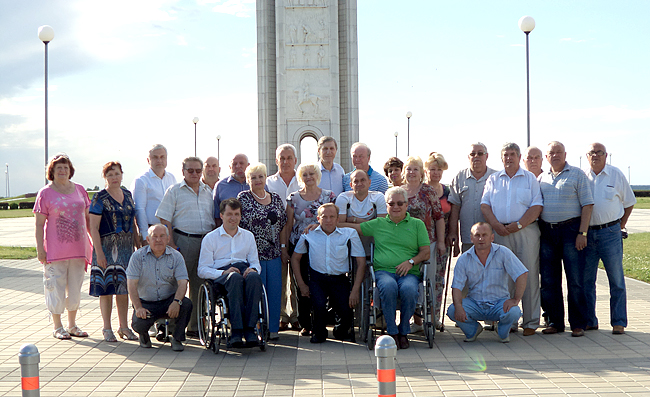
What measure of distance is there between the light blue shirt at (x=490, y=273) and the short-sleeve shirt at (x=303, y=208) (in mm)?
1589

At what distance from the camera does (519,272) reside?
6.50 m

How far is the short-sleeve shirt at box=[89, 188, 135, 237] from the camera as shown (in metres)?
6.73

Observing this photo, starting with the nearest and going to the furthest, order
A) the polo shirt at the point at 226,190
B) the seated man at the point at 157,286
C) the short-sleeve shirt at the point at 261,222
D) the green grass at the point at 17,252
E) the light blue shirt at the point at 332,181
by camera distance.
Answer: the seated man at the point at 157,286, the short-sleeve shirt at the point at 261,222, the polo shirt at the point at 226,190, the light blue shirt at the point at 332,181, the green grass at the point at 17,252

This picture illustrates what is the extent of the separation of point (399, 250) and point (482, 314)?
1.08 meters

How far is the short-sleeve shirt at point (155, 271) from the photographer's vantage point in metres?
6.43

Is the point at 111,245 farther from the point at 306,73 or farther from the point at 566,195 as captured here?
the point at 306,73

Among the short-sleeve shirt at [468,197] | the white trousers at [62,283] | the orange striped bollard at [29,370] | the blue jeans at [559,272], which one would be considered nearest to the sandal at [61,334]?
the white trousers at [62,283]

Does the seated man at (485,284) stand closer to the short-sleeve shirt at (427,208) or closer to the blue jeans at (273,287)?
the short-sleeve shirt at (427,208)

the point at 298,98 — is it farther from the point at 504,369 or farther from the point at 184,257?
the point at 504,369

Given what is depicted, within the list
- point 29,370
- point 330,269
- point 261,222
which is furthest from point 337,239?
point 29,370

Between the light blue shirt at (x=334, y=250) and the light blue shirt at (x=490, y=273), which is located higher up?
the light blue shirt at (x=334, y=250)

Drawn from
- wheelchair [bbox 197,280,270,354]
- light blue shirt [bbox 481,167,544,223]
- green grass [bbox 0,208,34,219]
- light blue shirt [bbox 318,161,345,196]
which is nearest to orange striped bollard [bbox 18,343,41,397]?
wheelchair [bbox 197,280,270,354]

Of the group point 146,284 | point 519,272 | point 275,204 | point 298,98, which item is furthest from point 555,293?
point 298,98

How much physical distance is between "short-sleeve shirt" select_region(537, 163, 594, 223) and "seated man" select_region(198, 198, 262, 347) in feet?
10.7
